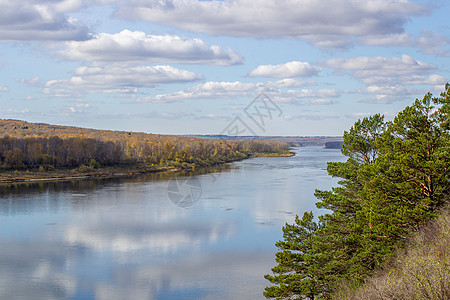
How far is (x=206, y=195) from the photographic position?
115ft

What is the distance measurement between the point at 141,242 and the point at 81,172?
3495 centimetres

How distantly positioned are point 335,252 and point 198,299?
4.81m

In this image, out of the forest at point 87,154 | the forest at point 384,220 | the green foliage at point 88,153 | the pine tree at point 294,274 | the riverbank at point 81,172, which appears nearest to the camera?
the forest at point 384,220

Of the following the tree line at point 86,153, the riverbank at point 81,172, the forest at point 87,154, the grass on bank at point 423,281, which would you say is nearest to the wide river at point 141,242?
the grass on bank at point 423,281

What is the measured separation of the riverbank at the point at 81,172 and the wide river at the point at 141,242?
10.1 m

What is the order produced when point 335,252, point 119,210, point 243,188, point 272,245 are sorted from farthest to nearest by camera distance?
point 243,188, point 119,210, point 272,245, point 335,252

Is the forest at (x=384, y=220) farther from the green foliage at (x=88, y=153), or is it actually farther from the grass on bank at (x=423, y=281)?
the green foliage at (x=88, y=153)

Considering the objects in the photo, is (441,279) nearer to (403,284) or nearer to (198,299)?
(403,284)

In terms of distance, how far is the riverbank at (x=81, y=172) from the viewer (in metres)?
46.6

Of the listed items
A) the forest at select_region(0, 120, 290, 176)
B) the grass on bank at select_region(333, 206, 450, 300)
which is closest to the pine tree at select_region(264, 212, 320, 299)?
the grass on bank at select_region(333, 206, 450, 300)

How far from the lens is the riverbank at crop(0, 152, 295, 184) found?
46.6 meters

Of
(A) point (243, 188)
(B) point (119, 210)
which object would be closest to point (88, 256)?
(B) point (119, 210)

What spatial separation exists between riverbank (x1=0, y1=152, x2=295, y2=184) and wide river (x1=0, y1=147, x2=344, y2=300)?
10121 mm

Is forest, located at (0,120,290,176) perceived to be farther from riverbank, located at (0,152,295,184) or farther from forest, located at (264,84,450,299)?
forest, located at (264,84,450,299)
